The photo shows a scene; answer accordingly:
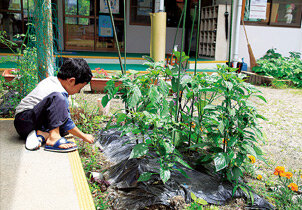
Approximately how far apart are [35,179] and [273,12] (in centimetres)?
984

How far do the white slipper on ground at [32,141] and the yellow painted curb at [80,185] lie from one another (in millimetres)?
248

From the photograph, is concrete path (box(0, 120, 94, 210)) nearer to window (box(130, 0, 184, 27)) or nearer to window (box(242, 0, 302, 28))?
window (box(242, 0, 302, 28))

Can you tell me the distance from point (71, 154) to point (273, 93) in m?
5.93

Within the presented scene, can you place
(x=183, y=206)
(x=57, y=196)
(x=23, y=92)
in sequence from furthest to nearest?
(x=23, y=92) → (x=183, y=206) → (x=57, y=196)

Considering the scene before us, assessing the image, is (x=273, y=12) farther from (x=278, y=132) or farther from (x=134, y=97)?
(x=134, y=97)

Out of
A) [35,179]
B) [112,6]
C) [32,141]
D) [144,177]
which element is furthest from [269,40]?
[35,179]

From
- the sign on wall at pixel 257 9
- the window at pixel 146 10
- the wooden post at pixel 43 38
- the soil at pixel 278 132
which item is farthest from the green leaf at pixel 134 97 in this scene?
the window at pixel 146 10

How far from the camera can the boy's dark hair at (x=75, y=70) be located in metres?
2.23

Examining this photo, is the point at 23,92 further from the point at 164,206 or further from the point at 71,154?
the point at 164,206

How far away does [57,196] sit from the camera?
1.57 metres

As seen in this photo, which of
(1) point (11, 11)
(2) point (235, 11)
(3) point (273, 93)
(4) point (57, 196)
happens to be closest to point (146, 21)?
(2) point (235, 11)

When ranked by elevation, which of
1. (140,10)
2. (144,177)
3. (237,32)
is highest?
(140,10)

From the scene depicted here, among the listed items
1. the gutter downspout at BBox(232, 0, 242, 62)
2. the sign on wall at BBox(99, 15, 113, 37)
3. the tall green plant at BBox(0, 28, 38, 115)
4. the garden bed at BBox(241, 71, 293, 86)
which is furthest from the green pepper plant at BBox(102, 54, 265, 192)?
the sign on wall at BBox(99, 15, 113, 37)

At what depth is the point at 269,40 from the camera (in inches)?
372
